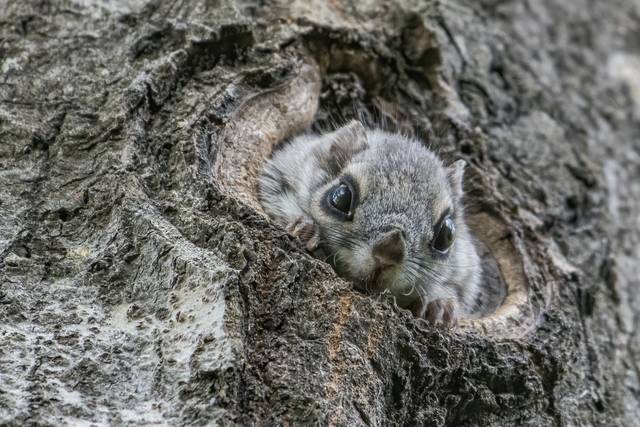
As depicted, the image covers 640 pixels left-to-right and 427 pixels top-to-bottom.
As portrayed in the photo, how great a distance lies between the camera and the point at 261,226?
3344 mm

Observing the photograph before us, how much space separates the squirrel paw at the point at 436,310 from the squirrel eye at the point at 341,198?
1.83 ft

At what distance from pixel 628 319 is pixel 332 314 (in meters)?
2.36

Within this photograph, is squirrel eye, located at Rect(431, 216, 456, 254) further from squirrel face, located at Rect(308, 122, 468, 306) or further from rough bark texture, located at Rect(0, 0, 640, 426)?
rough bark texture, located at Rect(0, 0, 640, 426)

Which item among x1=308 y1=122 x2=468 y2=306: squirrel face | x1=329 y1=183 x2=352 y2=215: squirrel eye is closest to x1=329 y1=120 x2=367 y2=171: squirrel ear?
x1=308 y1=122 x2=468 y2=306: squirrel face

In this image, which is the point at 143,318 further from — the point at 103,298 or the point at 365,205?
the point at 365,205

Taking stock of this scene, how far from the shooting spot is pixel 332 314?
312 cm

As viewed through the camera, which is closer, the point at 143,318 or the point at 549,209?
the point at 143,318

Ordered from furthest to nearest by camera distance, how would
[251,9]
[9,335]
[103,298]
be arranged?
[251,9], [103,298], [9,335]

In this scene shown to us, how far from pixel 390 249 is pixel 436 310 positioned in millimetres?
467

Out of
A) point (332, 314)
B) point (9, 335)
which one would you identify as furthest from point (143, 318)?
point (332, 314)

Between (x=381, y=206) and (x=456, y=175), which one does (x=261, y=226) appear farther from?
(x=456, y=175)

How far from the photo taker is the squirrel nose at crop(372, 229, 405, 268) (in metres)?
3.58

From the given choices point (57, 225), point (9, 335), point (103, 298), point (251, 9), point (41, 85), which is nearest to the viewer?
point (9, 335)

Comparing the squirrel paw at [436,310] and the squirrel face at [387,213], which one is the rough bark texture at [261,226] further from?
the squirrel face at [387,213]
